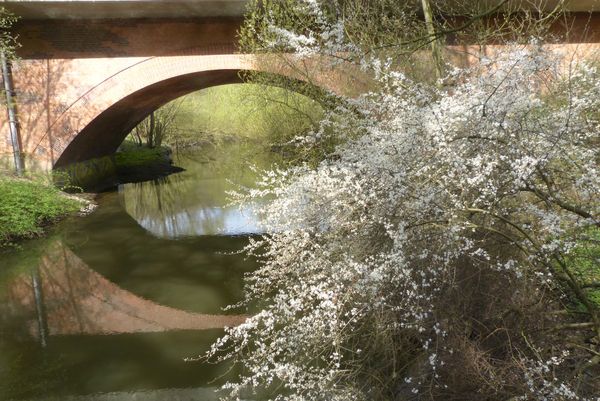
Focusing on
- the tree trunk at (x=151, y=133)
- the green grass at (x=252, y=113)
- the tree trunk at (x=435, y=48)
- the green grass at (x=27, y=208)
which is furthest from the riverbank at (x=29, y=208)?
the tree trunk at (x=151, y=133)

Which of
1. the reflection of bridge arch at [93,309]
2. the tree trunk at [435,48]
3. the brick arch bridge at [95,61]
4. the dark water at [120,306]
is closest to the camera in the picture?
the dark water at [120,306]

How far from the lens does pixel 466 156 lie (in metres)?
2.73

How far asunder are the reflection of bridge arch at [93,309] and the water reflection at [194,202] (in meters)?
1.35

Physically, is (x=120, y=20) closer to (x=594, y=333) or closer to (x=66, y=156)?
(x=66, y=156)

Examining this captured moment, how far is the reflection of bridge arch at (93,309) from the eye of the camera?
4484mm

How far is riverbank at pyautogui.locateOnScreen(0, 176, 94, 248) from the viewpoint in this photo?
7.11 meters

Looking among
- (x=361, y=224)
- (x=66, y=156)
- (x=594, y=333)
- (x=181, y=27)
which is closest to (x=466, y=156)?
(x=361, y=224)

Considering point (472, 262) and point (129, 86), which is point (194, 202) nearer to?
point (129, 86)

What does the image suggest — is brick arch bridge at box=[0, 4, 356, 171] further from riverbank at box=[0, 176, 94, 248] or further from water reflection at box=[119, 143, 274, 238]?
water reflection at box=[119, 143, 274, 238]

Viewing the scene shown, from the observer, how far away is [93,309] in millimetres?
4961

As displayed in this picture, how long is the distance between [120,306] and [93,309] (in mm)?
288

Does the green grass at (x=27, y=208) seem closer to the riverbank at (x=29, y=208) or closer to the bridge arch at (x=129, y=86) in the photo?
the riverbank at (x=29, y=208)

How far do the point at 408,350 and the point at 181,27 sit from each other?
28.4 ft

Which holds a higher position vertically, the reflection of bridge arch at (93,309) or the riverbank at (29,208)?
the riverbank at (29,208)
